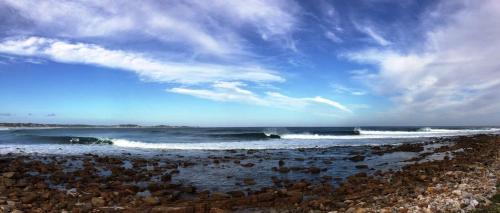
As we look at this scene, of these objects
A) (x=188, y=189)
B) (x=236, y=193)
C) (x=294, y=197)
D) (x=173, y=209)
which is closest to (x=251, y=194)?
(x=236, y=193)

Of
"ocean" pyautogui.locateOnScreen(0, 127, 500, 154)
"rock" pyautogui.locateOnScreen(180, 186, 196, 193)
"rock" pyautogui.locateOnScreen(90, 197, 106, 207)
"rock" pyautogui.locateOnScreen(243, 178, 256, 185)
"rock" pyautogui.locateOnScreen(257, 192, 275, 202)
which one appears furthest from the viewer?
"ocean" pyautogui.locateOnScreen(0, 127, 500, 154)

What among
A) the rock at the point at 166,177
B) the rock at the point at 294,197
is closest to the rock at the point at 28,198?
the rock at the point at 166,177

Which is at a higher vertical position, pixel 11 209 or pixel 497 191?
pixel 497 191

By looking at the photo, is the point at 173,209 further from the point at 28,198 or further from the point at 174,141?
the point at 174,141

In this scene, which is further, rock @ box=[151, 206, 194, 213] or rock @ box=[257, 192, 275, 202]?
rock @ box=[257, 192, 275, 202]

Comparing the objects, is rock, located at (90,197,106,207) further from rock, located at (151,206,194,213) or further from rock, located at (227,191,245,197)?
rock, located at (227,191,245,197)

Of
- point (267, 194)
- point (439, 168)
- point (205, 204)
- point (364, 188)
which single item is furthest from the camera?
point (439, 168)

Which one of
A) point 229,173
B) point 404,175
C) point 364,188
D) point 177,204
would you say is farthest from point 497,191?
point 229,173

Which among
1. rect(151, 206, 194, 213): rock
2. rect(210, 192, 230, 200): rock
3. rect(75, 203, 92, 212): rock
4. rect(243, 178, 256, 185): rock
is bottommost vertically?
rect(75, 203, 92, 212): rock

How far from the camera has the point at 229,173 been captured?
18.9m

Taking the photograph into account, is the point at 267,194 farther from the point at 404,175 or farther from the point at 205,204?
the point at 404,175

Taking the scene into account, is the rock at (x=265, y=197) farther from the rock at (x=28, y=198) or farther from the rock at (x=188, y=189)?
the rock at (x=28, y=198)

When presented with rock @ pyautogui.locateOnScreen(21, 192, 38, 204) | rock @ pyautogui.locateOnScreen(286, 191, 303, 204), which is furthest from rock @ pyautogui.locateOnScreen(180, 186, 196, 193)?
rock @ pyautogui.locateOnScreen(21, 192, 38, 204)

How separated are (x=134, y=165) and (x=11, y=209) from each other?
11170 millimetres
